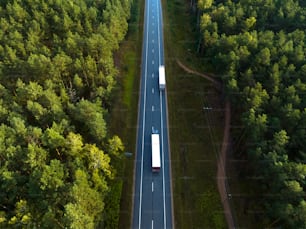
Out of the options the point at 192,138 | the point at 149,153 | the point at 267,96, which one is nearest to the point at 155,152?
the point at 149,153

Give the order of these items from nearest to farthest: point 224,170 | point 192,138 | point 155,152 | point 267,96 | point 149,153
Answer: point 267,96
point 155,152
point 224,170
point 149,153
point 192,138

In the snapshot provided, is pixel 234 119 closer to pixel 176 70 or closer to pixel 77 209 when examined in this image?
pixel 176 70

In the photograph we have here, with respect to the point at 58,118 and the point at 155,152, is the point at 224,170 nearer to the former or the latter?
the point at 155,152

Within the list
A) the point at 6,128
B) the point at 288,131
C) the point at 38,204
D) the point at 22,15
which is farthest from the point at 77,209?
the point at 22,15

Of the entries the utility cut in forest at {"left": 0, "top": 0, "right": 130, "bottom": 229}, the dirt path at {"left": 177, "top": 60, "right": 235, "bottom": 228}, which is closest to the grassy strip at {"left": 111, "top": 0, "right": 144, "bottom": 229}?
the utility cut in forest at {"left": 0, "top": 0, "right": 130, "bottom": 229}

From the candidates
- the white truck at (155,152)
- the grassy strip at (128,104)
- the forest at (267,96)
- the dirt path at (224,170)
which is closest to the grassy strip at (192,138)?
the dirt path at (224,170)
